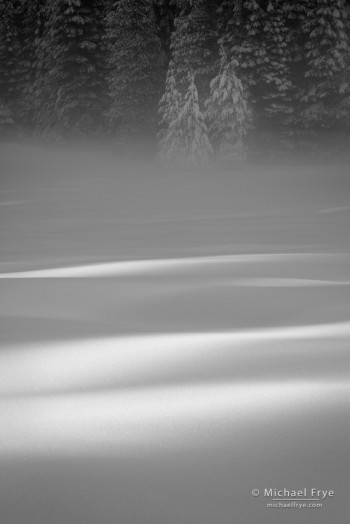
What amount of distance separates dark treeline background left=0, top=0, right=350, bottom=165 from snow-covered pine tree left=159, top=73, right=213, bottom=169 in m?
0.03

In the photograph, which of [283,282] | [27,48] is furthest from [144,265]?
[27,48]

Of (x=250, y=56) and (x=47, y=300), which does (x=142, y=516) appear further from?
(x=250, y=56)

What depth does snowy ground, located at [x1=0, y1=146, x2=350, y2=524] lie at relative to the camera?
114cm

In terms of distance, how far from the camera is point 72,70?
24344 mm

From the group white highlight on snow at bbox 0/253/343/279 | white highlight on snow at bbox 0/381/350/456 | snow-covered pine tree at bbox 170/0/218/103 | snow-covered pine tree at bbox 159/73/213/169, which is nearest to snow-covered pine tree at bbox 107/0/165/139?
snow-covered pine tree at bbox 170/0/218/103

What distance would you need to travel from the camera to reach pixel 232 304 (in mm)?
2670

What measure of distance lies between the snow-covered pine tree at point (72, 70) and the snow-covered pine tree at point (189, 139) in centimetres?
539

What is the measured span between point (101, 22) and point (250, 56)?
206 inches

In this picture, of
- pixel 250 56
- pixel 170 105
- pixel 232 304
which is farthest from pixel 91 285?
pixel 250 56

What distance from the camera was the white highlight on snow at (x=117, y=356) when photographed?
1.71 meters

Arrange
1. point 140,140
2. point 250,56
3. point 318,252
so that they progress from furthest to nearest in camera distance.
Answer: point 140,140
point 250,56
point 318,252

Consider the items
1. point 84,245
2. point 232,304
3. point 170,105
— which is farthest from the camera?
point 170,105

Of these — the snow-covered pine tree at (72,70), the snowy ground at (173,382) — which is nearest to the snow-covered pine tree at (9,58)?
the snow-covered pine tree at (72,70)

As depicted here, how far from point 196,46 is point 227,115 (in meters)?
3.63
